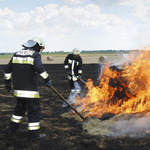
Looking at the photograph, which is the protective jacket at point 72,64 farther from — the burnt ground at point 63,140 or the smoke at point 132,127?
the smoke at point 132,127

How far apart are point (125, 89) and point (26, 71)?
299 cm

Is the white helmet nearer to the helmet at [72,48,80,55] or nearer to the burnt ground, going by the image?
the helmet at [72,48,80,55]

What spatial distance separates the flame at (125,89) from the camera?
5164 mm

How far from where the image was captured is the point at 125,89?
546 centimetres

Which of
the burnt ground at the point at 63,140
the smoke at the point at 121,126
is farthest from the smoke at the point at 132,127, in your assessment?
the burnt ground at the point at 63,140

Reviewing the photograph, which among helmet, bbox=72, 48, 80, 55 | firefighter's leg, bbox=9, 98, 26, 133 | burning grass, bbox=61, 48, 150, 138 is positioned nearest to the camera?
firefighter's leg, bbox=9, 98, 26, 133

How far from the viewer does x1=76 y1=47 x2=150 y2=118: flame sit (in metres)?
5.16

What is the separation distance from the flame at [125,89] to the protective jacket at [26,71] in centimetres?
225

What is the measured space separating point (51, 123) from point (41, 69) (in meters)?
1.95

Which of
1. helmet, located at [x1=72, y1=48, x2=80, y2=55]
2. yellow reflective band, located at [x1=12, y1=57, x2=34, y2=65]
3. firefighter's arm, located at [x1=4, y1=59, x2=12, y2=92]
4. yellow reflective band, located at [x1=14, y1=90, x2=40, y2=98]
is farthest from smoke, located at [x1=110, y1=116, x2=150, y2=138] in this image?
helmet, located at [x1=72, y1=48, x2=80, y2=55]

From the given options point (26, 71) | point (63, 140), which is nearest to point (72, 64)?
point (26, 71)

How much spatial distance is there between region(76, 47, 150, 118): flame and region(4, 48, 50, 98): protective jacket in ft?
7.40

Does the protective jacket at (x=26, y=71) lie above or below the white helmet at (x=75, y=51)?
below

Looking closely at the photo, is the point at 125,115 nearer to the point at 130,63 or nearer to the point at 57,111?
the point at 130,63
